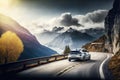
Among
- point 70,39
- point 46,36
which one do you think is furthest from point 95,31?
point 46,36

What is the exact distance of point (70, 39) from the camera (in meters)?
20.4

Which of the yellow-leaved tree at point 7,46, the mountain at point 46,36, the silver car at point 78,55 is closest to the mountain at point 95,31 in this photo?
the mountain at point 46,36

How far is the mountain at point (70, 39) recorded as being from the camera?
810 inches

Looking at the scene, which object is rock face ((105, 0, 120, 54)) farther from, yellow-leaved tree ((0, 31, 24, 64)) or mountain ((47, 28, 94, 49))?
yellow-leaved tree ((0, 31, 24, 64))

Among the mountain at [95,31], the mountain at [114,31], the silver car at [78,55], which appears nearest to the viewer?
the mountain at [95,31]

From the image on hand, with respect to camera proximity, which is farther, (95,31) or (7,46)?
(7,46)

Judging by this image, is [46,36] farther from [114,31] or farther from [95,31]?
[114,31]

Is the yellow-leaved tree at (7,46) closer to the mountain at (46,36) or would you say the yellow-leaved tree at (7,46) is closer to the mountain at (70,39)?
the mountain at (46,36)

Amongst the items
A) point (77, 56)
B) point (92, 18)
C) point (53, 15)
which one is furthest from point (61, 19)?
point (77, 56)

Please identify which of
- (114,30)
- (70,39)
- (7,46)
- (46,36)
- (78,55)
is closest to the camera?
(70,39)

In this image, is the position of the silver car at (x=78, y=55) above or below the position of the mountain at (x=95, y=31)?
below

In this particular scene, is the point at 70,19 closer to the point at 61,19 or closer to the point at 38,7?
the point at 61,19

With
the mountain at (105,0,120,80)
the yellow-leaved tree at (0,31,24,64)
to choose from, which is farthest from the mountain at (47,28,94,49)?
the yellow-leaved tree at (0,31,24,64)

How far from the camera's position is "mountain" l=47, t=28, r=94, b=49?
20578 mm
